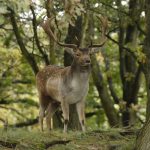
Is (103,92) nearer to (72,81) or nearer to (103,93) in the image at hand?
(103,93)

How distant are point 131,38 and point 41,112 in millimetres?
7771

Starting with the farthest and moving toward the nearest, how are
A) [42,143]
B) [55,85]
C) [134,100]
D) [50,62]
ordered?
[134,100] → [50,62] → [55,85] → [42,143]

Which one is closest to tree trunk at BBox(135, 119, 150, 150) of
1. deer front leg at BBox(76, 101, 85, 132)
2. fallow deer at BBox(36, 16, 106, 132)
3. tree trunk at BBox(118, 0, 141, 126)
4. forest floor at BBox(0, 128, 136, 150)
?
forest floor at BBox(0, 128, 136, 150)

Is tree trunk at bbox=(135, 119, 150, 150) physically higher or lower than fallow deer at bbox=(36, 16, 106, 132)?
lower

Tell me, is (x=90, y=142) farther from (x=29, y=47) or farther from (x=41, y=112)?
(x=29, y=47)

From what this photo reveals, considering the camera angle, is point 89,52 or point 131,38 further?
point 131,38

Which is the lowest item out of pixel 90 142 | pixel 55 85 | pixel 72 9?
pixel 90 142

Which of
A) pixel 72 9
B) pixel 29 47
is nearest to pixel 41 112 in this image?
pixel 72 9

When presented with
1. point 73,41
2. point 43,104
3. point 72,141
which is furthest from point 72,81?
point 73,41

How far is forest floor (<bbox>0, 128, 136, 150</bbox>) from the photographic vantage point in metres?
8.18

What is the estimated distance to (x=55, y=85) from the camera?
11.4m

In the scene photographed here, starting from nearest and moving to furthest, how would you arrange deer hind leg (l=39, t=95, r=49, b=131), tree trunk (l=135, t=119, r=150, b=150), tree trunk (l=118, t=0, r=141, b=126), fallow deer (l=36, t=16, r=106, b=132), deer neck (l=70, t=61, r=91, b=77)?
tree trunk (l=135, t=119, r=150, b=150) → fallow deer (l=36, t=16, r=106, b=132) → deer neck (l=70, t=61, r=91, b=77) → deer hind leg (l=39, t=95, r=49, b=131) → tree trunk (l=118, t=0, r=141, b=126)

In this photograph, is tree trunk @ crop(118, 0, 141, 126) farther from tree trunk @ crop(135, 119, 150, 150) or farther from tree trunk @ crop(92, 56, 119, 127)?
tree trunk @ crop(135, 119, 150, 150)

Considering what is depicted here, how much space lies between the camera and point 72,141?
876 centimetres
